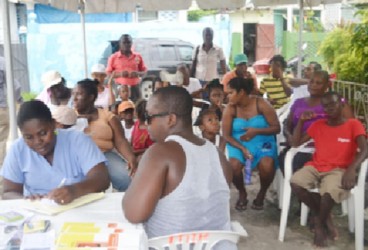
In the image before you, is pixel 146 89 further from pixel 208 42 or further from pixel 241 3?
pixel 241 3

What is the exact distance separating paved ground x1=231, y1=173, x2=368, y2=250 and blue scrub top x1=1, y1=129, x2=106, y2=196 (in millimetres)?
1593

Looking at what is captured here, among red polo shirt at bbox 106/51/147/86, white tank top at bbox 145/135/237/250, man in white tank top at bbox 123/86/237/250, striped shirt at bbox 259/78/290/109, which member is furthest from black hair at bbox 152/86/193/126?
red polo shirt at bbox 106/51/147/86

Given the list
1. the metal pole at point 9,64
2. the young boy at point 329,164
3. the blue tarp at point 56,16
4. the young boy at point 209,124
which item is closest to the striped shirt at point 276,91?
the young boy at point 209,124

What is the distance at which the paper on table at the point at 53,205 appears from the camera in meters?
2.12

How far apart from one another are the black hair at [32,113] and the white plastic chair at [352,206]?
2.05 metres

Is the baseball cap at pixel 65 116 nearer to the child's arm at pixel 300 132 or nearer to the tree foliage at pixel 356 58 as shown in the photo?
the child's arm at pixel 300 132

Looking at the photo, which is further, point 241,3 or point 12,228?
point 241,3

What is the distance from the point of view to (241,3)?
7.12 m

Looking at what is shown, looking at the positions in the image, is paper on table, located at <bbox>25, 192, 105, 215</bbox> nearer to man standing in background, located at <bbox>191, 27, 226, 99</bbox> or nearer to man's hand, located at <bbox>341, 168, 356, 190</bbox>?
man's hand, located at <bbox>341, 168, 356, 190</bbox>

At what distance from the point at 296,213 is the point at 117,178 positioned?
166cm

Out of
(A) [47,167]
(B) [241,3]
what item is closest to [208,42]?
(B) [241,3]

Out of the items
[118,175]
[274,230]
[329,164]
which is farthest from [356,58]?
[118,175]

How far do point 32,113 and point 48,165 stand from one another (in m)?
0.30

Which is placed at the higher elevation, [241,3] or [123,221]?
[241,3]
